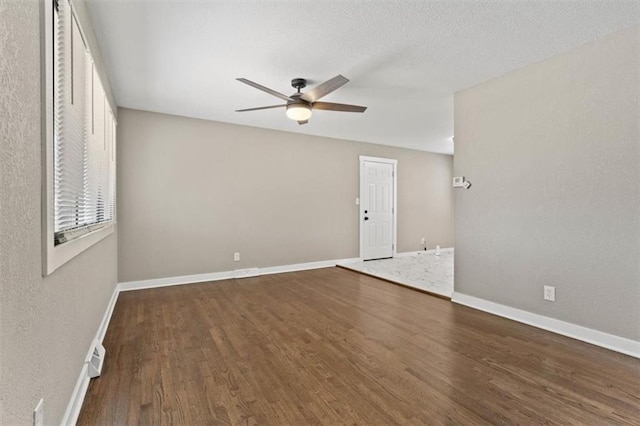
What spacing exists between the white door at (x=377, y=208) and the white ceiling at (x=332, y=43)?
101 inches

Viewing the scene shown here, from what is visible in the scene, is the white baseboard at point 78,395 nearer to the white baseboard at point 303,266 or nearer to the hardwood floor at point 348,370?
the hardwood floor at point 348,370

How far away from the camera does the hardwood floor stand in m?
1.68

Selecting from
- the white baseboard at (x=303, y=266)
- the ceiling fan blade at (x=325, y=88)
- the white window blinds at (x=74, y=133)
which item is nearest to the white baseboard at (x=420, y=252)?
the white baseboard at (x=303, y=266)

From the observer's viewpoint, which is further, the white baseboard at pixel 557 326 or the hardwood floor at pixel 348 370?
the white baseboard at pixel 557 326

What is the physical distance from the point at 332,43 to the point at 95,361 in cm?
293

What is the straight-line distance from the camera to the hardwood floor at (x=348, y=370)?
66.2 inches

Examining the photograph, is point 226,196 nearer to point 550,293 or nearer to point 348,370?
point 348,370

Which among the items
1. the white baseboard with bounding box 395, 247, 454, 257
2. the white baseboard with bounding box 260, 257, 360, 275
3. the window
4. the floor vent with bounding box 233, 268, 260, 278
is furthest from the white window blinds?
the white baseboard with bounding box 395, 247, 454, 257

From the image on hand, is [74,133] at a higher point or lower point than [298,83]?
lower

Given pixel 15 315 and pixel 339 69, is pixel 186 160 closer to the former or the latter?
pixel 339 69

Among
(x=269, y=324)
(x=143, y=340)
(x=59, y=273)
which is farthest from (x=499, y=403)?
(x=143, y=340)

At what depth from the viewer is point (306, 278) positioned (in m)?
4.88

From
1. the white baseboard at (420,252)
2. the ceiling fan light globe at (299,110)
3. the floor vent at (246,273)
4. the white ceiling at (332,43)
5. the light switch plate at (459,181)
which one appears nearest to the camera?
the white ceiling at (332,43)

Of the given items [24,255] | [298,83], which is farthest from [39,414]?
[298,83]
